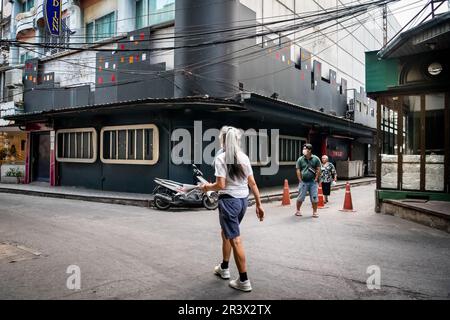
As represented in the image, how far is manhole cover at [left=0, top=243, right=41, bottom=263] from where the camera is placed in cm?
526

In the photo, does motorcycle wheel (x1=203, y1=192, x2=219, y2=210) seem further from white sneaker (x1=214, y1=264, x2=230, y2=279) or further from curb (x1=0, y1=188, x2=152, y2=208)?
white sneaker (x1=214, y1=264, x2=230, y2=279)

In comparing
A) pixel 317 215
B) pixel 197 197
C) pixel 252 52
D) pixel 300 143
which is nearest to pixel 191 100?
pixel 197 197

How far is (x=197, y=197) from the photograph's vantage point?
1112 cm

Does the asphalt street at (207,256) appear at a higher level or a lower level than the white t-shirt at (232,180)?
lower

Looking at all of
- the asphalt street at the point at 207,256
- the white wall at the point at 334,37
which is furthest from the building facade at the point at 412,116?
the white wall at the point at 334,37

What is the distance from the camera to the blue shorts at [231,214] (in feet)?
13.3

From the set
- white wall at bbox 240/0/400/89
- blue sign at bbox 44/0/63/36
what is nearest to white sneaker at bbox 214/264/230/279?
white wall at bbox 240/0/400/89

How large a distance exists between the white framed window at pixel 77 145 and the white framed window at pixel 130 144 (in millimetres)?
755

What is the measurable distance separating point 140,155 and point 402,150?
31.5ft

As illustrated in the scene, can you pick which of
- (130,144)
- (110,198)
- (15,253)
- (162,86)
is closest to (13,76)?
(130,144)

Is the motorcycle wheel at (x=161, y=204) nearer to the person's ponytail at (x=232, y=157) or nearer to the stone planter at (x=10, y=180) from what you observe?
the person's ponytail at (x=232, y=157)

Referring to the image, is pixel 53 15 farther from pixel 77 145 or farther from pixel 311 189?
pixel 311 189
